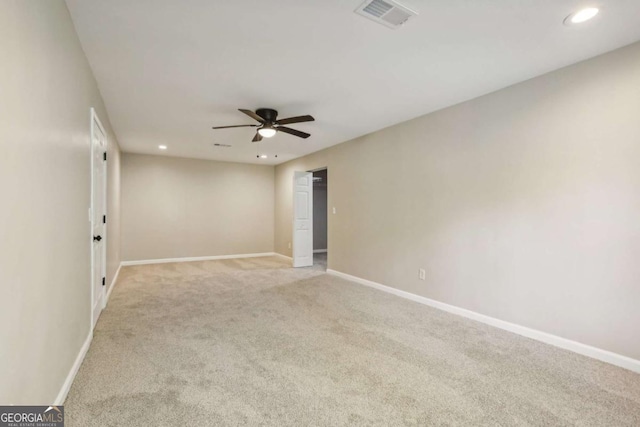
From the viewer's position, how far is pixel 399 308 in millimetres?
3957

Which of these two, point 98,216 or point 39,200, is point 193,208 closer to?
point 98,216

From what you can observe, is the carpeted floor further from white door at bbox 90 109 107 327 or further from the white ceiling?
the white ceiling

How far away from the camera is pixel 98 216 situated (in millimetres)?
3412

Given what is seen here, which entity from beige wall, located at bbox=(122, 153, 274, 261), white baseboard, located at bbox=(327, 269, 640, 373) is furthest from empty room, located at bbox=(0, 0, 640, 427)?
beige wall, located at bbox=(122, 153, 274, 261)

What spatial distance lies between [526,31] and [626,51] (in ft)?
3.14

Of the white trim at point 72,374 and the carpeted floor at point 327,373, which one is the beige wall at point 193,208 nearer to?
the carpeted floor at point 327,373

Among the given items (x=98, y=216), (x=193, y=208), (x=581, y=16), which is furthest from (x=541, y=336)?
(x=193, y=208)

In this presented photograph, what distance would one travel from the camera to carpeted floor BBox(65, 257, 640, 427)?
187cm

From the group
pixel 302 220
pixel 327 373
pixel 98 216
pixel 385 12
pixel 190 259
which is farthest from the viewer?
pixel 190 259

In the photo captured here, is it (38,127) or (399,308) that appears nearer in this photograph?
(38,127)

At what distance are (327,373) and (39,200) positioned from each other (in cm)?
208

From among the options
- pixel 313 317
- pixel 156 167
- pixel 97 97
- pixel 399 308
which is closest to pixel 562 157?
pixel 399 308

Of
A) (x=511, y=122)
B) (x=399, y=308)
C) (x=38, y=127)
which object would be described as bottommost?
(x=399, y=308)

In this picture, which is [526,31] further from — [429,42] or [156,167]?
[156,167]
